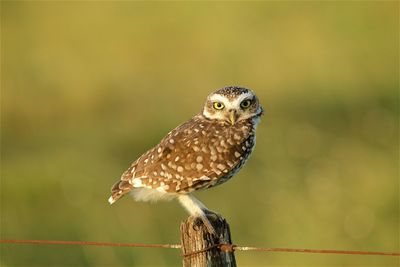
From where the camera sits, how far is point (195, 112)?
1441cm

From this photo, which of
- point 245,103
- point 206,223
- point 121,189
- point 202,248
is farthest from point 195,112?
point 202,248

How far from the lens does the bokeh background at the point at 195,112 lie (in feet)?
28.6

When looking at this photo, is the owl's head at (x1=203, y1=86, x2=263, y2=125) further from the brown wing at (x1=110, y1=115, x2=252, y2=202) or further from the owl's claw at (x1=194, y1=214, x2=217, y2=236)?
Answer: the owl's claw at (x1=194, y1=214, x2=217, y2=236)

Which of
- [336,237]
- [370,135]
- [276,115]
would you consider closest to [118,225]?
[336,237]

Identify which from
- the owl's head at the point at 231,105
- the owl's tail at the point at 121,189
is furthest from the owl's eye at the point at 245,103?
the owl's tail at the point at 121,189

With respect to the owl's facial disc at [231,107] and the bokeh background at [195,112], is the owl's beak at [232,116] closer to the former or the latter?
the owl's facial disc at [231,107]

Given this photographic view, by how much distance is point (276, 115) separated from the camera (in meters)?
14.0

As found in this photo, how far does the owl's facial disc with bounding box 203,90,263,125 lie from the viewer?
5359mm

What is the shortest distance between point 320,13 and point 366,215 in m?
10.8

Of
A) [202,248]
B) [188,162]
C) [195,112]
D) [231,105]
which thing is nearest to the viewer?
[202,248]

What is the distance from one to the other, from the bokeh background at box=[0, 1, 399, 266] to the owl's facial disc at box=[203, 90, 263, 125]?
2.66 meters

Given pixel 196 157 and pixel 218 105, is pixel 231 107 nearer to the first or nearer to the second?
pixel 218 105

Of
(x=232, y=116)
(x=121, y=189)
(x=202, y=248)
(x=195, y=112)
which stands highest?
(x=232, y=116)

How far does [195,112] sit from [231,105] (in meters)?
9.05
